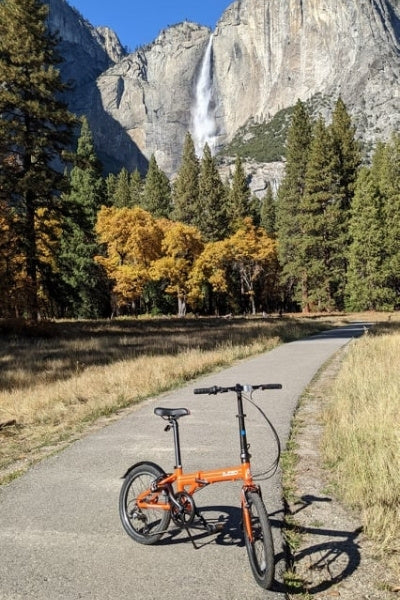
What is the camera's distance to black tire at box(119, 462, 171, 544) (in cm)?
428

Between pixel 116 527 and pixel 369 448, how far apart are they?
301 cm

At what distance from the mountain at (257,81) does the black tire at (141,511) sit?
14044 centimetres

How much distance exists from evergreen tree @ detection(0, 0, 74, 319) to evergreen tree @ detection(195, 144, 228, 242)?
39242 millimetres

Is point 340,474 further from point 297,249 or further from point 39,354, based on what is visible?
point 297,249

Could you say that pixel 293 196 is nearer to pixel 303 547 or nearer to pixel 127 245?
pixel 127 245

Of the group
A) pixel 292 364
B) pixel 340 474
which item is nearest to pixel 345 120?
pixel 292 364

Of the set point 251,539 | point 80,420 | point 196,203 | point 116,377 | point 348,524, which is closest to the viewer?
point 251,539

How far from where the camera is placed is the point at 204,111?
191500 millimetres

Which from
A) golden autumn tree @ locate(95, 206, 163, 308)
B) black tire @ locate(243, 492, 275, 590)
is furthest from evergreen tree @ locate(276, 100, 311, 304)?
black tire @ locate(243, 492, 275, 590)

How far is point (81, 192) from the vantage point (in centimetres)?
5259

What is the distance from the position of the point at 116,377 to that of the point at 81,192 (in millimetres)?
43583

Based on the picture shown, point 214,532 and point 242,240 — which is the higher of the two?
point 242,240

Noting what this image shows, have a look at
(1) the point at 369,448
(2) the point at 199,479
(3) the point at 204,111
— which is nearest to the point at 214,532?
(2) the point at 199,479

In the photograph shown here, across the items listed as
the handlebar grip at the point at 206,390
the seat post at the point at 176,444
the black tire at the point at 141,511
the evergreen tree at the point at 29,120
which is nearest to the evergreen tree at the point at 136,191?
the evergreen tree at the point at 29,120
